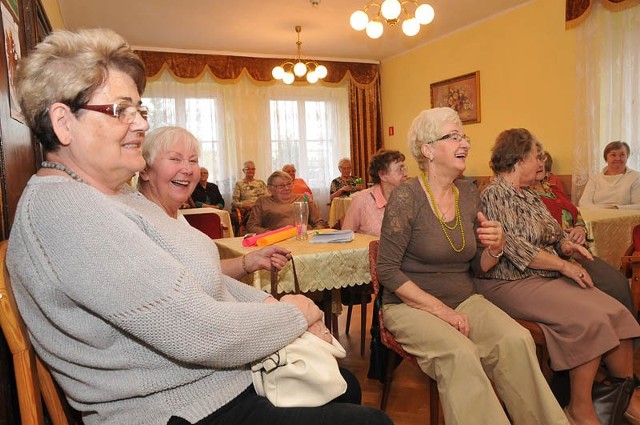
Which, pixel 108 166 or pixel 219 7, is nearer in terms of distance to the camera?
pixel 108 166

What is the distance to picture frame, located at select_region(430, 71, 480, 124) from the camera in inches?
247

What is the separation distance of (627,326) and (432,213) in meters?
0.95

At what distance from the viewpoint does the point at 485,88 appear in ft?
20.1

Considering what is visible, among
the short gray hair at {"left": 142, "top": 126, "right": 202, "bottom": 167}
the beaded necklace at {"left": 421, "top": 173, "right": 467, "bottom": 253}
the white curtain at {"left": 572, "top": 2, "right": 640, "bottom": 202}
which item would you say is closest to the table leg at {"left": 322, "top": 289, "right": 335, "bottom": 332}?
the beaded necklace at {"left": 421, "top": 173, "right": 467, "bottom": 253}

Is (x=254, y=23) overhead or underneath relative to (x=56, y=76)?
overhead

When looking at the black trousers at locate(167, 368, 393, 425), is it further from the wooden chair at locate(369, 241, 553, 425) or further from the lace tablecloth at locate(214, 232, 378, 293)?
the lace tablecloth at locate(214, 232, 378, 293)

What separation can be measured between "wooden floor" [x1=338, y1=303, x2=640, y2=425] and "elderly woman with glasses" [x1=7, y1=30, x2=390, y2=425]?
3.86 feet

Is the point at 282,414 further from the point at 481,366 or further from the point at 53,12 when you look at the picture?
the point at 53,12

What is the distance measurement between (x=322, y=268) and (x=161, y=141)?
0.99m

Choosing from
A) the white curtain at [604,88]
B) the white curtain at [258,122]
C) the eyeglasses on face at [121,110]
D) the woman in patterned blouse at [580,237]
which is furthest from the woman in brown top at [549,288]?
the white curtain at [258,122]

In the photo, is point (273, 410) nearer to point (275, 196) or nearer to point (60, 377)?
point (60, 377)

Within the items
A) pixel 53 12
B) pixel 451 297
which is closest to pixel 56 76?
pixel 451 297

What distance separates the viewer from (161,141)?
1.75m

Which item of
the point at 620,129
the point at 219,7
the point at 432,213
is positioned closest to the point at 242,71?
the point at 219,7
